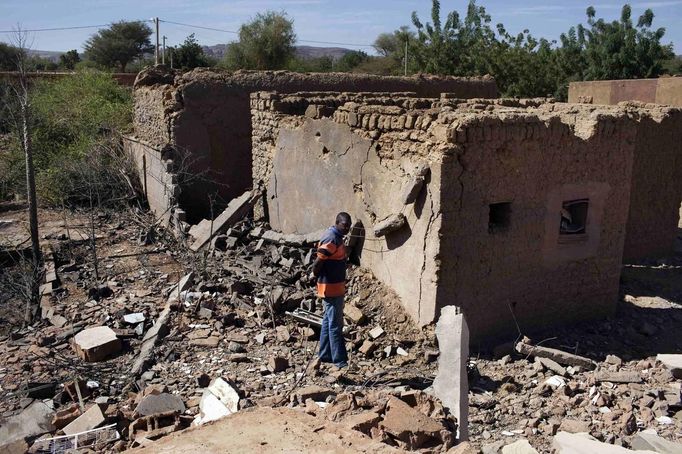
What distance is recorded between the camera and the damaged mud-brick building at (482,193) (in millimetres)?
6316

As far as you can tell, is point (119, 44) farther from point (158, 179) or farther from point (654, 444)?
point (654, 444)

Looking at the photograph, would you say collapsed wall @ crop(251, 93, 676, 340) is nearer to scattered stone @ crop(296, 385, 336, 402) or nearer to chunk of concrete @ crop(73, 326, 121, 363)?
scattered stone @ crop(296, 385, 336, 402)

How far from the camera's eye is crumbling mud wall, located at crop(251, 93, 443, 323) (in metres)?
6.41

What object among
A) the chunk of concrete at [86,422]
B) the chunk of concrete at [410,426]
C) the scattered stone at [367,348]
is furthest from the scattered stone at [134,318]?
the chunk of concrete at [410,426]

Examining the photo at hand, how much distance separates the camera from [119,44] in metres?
45.2

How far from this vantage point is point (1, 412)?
5445 mm

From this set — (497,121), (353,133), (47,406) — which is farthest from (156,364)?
(497,121)

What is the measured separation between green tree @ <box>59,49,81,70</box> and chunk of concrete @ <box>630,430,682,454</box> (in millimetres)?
41719

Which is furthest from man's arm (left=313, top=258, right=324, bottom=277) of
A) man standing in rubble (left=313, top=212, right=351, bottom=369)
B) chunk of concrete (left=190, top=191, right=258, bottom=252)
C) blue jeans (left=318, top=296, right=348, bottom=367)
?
chunk of concrete (left=190, top=191, right=258, bottom=252)

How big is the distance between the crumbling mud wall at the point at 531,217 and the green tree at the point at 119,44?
142 feet

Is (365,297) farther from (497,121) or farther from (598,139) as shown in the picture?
(598,139)

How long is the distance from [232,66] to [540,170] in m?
28.7

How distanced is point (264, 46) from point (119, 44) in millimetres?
17275

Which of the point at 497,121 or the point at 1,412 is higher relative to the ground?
the point at 497,121
